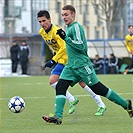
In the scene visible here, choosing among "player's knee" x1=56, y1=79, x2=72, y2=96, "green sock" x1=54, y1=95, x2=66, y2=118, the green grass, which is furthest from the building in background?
"green sock" x1=54, y1=95, x2=66, y2=118

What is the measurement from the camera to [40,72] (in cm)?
3700

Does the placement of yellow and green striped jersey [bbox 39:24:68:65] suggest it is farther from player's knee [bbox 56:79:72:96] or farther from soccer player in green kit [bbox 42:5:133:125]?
player's knee [bbox 56:79:72:96]

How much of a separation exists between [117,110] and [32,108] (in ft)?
6.06

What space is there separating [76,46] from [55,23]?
192 feet

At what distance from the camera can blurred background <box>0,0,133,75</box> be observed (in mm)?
37219

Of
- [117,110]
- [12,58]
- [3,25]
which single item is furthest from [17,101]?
[3,25]

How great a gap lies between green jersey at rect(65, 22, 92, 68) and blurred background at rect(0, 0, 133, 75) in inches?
929

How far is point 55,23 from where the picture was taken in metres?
68.1

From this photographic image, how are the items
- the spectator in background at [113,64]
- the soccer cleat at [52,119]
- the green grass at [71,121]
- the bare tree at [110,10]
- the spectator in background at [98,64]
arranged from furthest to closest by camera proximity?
the bare tree at [110,10], the spectator in background at [98,64], the spectator in background at [113,64], the soccer cleat at [52,119], the green grass at [71,121]

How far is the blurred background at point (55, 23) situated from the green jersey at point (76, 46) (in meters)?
23.6

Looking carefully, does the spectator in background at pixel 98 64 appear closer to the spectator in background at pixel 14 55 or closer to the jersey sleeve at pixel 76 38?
the spectator in background at pixel 14 55

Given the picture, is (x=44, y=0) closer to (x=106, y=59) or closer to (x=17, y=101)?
(x=106, y=59)

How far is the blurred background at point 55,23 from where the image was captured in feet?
122

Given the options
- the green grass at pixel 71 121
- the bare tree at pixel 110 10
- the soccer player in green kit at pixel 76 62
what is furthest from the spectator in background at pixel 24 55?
the soccer player in green kit at pixel 76 62
